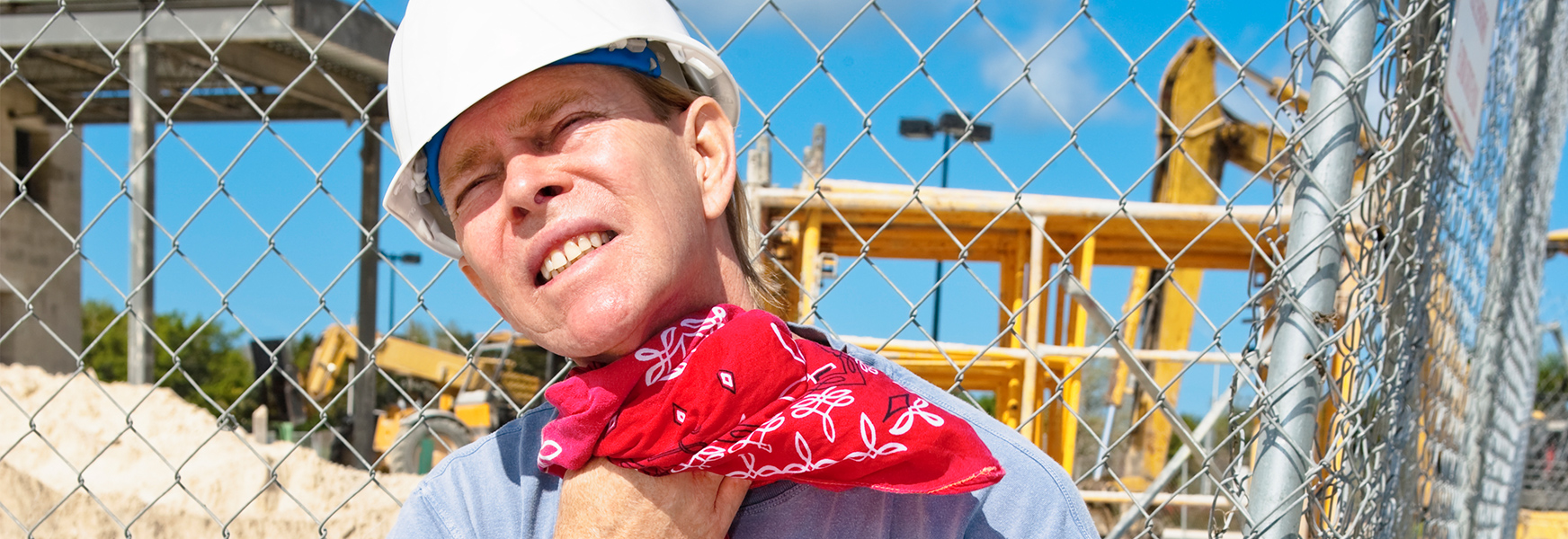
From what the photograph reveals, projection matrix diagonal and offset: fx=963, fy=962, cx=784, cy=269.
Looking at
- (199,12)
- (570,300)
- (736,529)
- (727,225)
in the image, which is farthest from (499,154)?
(199,12)

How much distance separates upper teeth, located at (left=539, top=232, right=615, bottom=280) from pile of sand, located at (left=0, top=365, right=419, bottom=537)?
148 inches

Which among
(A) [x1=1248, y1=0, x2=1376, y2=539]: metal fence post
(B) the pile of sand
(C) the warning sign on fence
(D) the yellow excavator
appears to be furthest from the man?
(D) the yellow excavator

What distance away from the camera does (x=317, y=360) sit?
42.3 feet

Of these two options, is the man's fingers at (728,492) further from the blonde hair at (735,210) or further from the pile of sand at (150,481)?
the pile of sand at (150,481)

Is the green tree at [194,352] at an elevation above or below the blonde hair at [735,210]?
below

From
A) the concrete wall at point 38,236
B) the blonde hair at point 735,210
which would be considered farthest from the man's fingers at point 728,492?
the concrete wall at point 38,236

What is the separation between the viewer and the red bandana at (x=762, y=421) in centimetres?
105

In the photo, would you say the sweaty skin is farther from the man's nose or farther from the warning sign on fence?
the warning sign on fence

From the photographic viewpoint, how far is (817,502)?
1.21 m

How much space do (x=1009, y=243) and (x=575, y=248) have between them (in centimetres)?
388

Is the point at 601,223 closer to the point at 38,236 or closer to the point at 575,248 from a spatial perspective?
the point at 575,248

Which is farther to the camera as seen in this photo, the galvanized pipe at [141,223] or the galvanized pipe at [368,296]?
the galvanized pipe at [368,296]

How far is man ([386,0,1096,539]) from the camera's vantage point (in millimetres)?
1132

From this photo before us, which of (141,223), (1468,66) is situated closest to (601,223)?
(1468,66)
